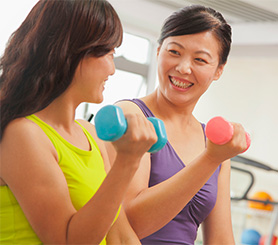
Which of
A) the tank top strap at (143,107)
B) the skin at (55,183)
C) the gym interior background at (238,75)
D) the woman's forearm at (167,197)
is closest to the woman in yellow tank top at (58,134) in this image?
the skin at (55,183)

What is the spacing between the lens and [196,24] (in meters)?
1.17

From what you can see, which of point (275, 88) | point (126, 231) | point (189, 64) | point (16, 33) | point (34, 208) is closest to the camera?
point (34, 208)

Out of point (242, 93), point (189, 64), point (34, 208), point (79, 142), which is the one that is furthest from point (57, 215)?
point (242, 93)

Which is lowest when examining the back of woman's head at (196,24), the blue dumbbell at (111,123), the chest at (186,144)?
the chest at (186,144)

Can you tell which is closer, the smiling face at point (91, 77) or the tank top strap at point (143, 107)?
the smiling face at point (91, 77)

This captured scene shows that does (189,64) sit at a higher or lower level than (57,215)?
higher

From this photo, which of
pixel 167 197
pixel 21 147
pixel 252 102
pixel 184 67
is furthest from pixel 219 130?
pixel 252 102

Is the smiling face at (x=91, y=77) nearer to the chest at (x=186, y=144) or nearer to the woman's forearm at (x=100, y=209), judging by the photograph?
the woman's forearm at (x=100, y=209)

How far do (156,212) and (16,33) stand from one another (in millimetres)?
492

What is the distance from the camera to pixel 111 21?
817 millimetres

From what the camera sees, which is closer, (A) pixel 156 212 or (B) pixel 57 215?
(B) pixel 57 215

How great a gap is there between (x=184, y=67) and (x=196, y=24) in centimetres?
13

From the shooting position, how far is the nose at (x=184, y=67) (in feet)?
3.74

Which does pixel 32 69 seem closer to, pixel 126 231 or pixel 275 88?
pixel 126 231
